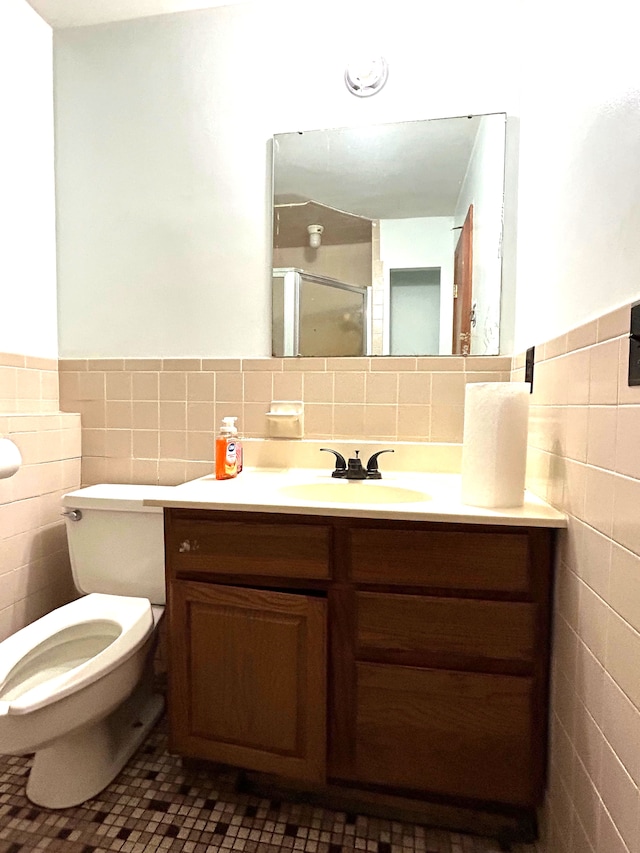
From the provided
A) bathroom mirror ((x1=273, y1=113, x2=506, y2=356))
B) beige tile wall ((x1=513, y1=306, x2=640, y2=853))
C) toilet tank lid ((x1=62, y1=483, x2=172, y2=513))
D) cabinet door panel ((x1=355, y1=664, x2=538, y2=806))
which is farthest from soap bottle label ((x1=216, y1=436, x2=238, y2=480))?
beige tile wall ((x1=513, y1=306, x2=640, y2=853))

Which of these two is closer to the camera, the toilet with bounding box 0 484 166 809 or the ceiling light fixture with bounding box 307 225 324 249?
the toilet with bounding box 0 484 166 809

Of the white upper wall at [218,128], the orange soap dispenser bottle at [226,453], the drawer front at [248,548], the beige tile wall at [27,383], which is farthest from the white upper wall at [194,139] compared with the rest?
the drawer front at [248,548]

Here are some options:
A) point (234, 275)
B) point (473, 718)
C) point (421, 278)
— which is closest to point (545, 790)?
point (473, 718)

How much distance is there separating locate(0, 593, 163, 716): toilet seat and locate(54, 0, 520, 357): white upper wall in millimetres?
851

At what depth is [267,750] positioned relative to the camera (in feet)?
3.62

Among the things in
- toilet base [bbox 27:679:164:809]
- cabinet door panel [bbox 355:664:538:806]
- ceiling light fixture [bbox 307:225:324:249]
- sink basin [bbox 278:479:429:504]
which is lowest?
toilet base [bbox 27:679:164:809]

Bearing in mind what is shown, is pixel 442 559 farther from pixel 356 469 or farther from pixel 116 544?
pixel 116 544

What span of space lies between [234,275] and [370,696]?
132 centimetres

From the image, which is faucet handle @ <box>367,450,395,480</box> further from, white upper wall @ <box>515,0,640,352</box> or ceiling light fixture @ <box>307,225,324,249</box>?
ceiling light fixture @ <box>307,225,324,249</box>

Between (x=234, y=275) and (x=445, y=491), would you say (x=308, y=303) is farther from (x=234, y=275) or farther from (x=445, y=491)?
(x=445, y=491)

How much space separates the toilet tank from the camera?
1.40 metres

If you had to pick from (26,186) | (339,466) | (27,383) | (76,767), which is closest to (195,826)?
(76,767)

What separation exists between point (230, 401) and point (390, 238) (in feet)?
2.49

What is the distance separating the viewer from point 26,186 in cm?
153
